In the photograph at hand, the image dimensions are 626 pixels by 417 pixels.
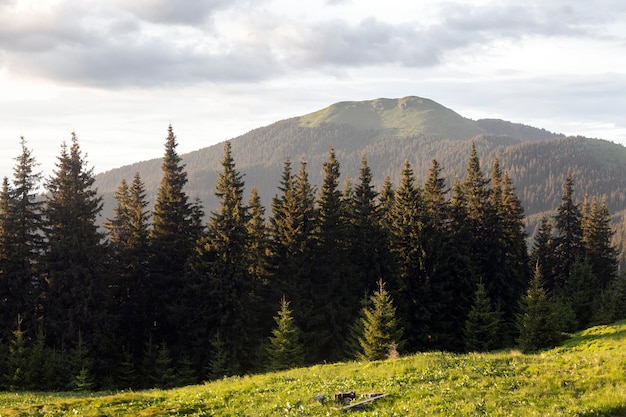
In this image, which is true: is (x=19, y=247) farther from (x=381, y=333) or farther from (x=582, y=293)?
(x=582, y=293)

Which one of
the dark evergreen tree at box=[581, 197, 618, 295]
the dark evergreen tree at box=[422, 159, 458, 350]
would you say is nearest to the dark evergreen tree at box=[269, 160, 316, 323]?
the dark evergreen tree at box=[422, 159, 458, 350]

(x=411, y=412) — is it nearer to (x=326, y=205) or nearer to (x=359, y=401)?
(x=359, y=401)

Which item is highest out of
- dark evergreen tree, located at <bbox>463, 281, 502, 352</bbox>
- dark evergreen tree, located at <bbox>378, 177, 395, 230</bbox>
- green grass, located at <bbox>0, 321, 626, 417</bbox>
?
dark evergreen tree, located at <bbox>378, 177, 395, 230</bbox>

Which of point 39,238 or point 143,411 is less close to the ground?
point 39,238

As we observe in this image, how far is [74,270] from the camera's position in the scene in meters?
41.8

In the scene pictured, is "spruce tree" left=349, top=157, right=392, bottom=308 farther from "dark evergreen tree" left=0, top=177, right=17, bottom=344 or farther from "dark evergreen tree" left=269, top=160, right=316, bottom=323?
"dark evergreen tree" left=0, top=177, right=17, bottom=344

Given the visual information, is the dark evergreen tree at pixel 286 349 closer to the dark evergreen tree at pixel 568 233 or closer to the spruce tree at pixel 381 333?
the spruce tree at pixel 381 333

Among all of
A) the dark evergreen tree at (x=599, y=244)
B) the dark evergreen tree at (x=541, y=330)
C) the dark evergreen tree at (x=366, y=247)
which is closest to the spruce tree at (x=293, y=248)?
the dark evergreen tree at (x=366, y=247)

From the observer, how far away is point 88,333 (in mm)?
41781

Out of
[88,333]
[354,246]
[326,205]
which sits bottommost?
[88,333]

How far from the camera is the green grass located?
14992 millimetres

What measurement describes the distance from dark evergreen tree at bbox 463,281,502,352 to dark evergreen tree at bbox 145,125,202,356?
28.3 metres

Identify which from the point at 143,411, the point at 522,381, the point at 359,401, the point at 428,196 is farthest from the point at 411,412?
the point at 428,196

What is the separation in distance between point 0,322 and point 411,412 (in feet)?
133
